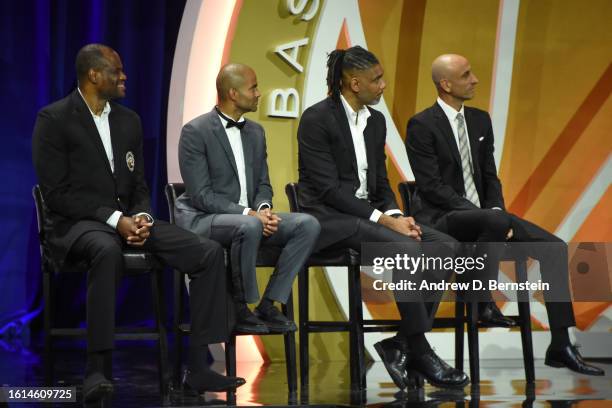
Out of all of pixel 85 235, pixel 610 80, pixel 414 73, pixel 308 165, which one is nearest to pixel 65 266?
pixel 85 235

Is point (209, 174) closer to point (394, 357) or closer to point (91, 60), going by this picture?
point (91, 60)

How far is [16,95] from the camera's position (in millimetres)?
5605

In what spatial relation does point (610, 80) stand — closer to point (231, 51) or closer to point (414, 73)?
point (414, 73)

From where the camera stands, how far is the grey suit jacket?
427cm

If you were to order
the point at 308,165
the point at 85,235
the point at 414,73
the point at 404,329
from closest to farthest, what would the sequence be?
the point at 85,235, the point at 404,329, the point at 308,165, the point at 414,73

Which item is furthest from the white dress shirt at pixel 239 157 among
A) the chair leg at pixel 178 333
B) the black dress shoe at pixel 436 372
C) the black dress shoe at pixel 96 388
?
the black dress shoe at pixel 96 388

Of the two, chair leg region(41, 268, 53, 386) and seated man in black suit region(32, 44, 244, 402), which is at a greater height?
seated man in black suit region(32, 44, 244, 402)

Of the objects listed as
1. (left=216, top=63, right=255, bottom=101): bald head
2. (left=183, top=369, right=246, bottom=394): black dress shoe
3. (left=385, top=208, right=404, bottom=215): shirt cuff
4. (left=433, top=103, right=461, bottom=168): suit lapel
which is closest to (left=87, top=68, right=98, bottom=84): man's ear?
(left=216, top=63, right=255, bottom=101): bald head

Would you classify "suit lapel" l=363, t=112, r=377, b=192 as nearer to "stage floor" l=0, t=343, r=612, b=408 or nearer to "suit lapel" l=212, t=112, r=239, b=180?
"suit lapel" l=212, t=112, r=239, b=180

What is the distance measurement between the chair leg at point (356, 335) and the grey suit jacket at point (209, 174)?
20.0 inches

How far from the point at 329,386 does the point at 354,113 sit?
3.99 ft

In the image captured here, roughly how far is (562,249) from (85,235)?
2058 mm

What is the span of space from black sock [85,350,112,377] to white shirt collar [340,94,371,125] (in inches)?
61.3

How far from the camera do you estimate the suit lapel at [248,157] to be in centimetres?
441
